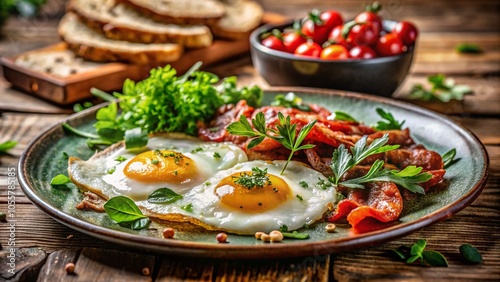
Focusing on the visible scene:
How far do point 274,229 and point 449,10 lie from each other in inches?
268

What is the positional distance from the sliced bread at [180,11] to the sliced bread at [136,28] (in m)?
0.07

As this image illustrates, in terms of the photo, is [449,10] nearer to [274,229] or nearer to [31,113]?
[31,113]

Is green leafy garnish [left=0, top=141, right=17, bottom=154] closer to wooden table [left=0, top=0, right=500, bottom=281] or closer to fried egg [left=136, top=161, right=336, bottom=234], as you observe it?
wooden table [left=0, top=0, right=500, bottom=281]

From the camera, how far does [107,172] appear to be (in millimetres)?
3721

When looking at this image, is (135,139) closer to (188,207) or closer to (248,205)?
(188,207)

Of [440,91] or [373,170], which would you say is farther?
[440,91]

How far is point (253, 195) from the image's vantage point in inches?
130

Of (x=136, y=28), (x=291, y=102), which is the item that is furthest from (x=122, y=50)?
(x=291, y=102)

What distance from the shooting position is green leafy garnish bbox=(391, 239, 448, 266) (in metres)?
3.13

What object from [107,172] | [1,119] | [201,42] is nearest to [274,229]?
[107,172]

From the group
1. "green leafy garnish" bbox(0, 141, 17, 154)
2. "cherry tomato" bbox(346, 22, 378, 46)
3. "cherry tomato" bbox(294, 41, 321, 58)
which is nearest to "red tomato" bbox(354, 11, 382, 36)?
"cherry tomato" bbox(346, 22, 378, 46)

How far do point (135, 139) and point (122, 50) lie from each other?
7.76 ft

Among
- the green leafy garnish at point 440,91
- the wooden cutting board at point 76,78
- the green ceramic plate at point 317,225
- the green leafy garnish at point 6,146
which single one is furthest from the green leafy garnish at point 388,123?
the wooden cutting board at point 76,78

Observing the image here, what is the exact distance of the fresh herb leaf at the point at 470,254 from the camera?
10.4 feet
